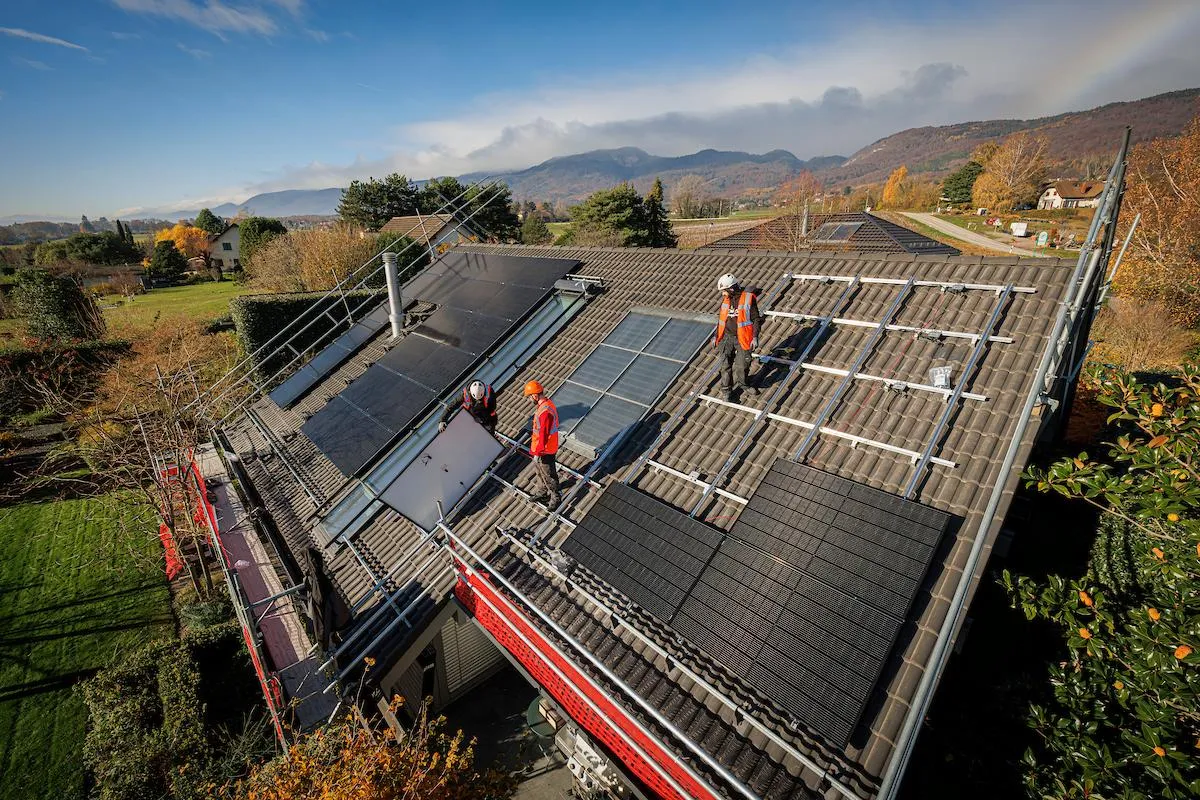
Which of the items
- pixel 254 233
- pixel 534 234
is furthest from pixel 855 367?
pixel 254 233

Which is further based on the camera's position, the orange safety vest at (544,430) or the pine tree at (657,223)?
the pine tree at (657,223)

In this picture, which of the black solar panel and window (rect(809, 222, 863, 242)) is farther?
window (rect(809, 222, 863, 242))

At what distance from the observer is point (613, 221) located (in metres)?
49.5

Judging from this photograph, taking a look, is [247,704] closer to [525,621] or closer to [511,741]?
[511,741]

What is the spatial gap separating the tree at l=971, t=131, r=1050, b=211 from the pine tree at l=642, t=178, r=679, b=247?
143ft

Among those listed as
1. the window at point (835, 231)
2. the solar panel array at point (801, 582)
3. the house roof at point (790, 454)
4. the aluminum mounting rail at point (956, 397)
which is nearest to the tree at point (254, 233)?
the house roof at point (790, 454)

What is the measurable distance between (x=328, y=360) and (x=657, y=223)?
46445mm

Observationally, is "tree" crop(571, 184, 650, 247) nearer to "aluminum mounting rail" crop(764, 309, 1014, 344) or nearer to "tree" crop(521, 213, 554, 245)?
"tree" crop(521, 213, 554, 245)

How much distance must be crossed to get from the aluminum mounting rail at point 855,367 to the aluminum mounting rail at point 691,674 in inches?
125

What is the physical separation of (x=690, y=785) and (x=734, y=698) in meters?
0.97

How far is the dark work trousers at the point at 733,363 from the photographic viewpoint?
8203 millimetres

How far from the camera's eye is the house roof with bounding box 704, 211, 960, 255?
2869 cm

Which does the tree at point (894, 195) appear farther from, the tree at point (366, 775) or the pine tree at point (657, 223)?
the tree at point (366, 775)

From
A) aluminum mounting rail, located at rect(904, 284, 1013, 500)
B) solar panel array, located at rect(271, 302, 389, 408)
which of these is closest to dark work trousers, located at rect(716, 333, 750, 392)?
aluminum mounting rail, located at rect(904, 284, 1013, 500)
